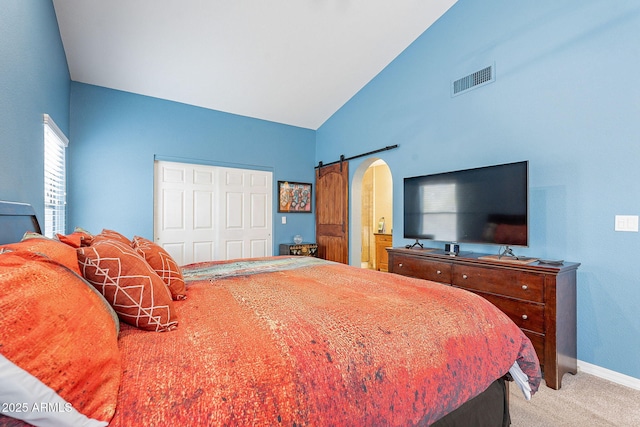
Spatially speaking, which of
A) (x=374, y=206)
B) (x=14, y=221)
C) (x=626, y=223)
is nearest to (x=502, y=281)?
(x=626, y=223)

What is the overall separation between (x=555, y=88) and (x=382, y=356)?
285 cm

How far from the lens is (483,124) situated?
3041 millimetres

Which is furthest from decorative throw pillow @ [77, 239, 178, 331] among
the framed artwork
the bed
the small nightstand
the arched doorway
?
the arched doorway

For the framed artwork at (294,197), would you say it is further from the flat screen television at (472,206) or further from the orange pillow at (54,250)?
the orange pillow at (54,250)

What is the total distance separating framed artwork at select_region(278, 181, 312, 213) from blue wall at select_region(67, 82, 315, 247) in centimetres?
62

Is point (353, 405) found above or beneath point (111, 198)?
beneath

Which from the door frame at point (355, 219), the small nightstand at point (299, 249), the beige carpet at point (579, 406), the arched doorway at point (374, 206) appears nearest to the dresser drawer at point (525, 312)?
the beige carpet at point (579, 406)

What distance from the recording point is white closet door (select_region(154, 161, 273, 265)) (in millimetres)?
4254

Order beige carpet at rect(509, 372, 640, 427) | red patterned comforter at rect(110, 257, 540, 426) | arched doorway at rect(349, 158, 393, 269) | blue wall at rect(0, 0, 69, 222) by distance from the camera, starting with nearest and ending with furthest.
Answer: red patterned comforter at rect(110, 257, 540, 426), blue wall at rect(0, 0, 69, 222), beige carpet at rect(509, 372, 640, 427), arched doorway at rect(349, 158, 393, 269)

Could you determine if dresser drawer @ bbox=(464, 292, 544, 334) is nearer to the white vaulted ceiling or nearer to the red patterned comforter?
the red patterned comforter

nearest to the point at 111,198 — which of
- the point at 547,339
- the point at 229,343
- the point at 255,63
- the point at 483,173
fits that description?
the point at 255,63

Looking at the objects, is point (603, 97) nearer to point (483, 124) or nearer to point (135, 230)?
point (483, 124)

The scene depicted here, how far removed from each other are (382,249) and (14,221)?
5.51 m

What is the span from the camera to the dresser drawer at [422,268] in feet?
9.34
